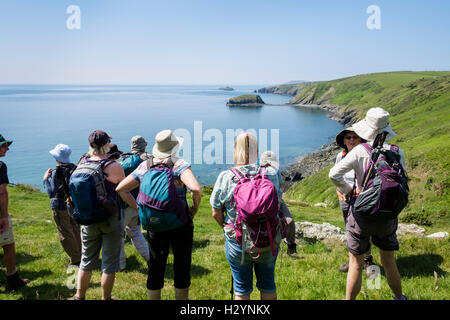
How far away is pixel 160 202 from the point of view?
402cm

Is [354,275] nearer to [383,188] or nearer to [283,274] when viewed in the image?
[383,188]

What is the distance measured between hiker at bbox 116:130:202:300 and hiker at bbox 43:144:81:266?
2156mm

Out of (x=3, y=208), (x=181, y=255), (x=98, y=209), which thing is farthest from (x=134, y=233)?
(x=181, y=255)

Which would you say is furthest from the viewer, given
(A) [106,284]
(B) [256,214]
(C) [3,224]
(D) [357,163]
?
(C) [3,224]

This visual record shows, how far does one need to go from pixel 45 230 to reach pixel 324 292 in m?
11.6

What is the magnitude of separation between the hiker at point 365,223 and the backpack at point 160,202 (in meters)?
2.22

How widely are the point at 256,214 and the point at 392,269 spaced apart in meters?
2.42

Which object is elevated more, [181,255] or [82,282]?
[181,255]

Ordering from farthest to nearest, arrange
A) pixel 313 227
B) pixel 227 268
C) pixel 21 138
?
pixel 21 138
pixel 313 227
pixel 227 268

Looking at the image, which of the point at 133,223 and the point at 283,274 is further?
the point at 133,223

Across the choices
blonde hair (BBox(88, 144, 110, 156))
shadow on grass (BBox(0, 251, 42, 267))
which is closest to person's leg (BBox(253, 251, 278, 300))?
blonde hair (BBox(88, 144, 110, 156))
